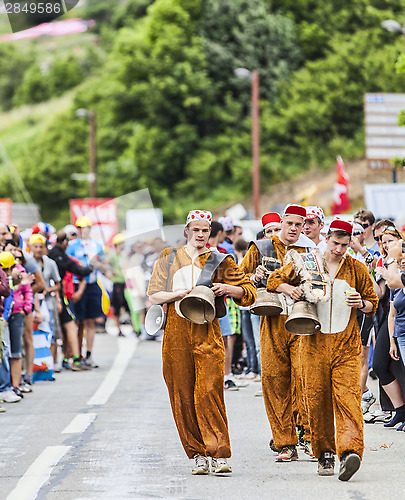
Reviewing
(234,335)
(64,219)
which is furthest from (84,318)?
(64,219)

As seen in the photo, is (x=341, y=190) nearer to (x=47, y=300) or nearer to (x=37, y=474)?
(x=47, y=300)

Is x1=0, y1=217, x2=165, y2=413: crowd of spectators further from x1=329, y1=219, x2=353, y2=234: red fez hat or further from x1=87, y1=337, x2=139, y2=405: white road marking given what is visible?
x1=329, y1=219, x2=353, y2=234: red fez hat

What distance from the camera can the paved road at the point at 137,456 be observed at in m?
7.52

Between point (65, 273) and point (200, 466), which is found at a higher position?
point (65, 273)

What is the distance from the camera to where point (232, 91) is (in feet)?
174

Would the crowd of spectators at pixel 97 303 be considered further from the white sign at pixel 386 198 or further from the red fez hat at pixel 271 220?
the white sign at pixel 386 198

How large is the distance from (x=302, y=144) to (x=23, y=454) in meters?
41.6

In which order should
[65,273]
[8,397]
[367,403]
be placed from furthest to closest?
1. [65,273]
2. [8,397]
3. [367,403]

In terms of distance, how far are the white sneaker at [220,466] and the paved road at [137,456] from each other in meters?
0.07

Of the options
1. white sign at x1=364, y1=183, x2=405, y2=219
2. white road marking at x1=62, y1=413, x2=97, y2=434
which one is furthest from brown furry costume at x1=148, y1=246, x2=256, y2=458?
white sign at x1=364, y1=183, x2=405, y2=219

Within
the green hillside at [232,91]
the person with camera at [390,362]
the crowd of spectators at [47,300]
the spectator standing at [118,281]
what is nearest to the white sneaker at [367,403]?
the person with camera at [390,362]

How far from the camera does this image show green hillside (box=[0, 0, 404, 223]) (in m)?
49.9

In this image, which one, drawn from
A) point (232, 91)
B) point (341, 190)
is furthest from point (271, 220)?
point (232, 91)

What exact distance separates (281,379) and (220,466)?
1039 millimetres
